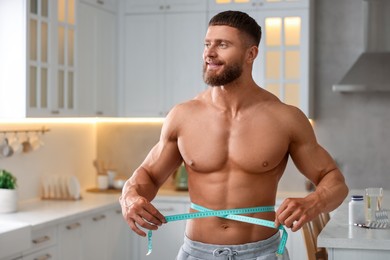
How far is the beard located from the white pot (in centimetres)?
253

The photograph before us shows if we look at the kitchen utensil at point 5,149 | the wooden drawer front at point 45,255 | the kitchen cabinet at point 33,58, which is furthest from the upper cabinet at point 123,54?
the wooden drawer front at point 45,255

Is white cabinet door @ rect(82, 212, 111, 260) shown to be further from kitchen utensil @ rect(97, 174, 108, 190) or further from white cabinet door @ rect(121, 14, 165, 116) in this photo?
white cabinet door @ rect(121, 14, 165, 116)

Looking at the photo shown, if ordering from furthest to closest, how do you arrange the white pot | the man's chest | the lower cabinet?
the lower cabinet < the white pot < the man's chest

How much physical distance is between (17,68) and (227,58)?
2.60 m

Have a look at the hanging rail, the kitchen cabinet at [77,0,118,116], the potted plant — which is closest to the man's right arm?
the potted plant

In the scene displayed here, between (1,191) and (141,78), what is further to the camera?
(141,78)

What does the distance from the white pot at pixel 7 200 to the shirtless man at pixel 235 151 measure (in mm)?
2218

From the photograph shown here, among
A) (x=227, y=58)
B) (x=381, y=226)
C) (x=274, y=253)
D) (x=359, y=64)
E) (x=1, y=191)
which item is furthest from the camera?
(x=359, y=64)

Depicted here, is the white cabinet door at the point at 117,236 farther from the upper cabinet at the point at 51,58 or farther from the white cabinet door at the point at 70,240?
the upper cabinet at the point at 51,58

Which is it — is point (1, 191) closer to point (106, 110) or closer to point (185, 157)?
point (106, 110)

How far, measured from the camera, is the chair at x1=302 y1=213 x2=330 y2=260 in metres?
3.52

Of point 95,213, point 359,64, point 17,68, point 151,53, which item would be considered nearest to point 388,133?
point 359,64

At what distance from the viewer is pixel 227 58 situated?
2.20 metres

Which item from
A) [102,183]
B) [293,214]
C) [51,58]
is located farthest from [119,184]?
[293,214]
